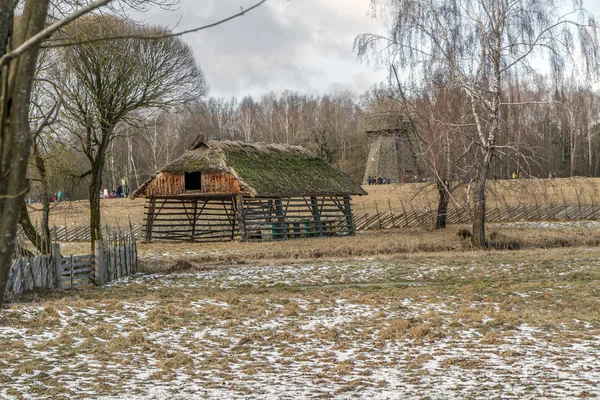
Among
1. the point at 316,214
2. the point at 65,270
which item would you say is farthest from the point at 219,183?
the point at 65,270

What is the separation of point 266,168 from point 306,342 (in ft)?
72.1

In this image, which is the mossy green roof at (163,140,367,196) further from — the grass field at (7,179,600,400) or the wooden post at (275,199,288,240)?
the grass field at (7,179,600,400)

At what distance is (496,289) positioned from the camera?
46.9 ft

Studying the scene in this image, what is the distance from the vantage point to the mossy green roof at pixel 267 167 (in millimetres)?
29547

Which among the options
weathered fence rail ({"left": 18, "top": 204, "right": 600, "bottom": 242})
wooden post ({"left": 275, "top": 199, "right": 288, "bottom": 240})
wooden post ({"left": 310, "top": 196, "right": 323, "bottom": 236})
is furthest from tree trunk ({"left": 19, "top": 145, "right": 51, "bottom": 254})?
weathered fence rail ({"left": 18, "top": 204, "right": 600, "bottom": 242})

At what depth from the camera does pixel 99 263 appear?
16375mm

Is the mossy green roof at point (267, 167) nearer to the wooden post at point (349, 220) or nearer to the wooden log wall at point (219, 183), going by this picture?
the wooden log wall at point (219, 183)

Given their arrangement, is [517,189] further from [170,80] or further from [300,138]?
[300,138]

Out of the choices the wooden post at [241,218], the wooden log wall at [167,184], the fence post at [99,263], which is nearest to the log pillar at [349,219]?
the wooden post at [241,218]

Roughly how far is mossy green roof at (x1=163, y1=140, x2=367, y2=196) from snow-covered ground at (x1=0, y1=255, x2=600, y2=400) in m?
14.0

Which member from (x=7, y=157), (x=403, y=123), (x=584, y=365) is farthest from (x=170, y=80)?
(x=7, y=157)

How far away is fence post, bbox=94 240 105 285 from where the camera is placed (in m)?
16.3

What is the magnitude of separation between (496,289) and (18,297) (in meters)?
9.01

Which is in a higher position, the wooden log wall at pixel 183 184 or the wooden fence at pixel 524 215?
the wooden log wall at pixel 183 184
